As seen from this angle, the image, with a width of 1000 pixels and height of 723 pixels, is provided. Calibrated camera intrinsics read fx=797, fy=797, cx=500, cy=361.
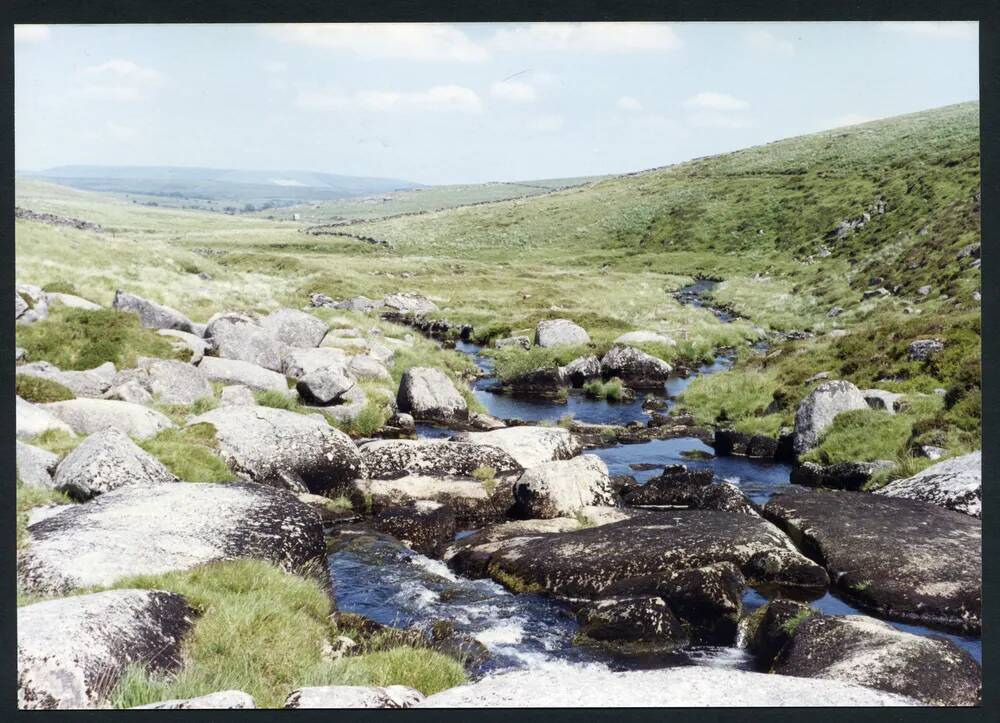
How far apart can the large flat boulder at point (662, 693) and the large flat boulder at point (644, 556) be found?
4.73m

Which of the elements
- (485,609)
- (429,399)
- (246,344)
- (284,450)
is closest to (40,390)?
(284,450)

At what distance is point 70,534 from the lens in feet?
41.6

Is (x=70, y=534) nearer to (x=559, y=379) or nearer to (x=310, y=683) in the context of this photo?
(x=310, y=683)

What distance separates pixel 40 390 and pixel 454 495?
11.1 m

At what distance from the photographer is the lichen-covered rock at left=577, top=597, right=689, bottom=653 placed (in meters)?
12.9

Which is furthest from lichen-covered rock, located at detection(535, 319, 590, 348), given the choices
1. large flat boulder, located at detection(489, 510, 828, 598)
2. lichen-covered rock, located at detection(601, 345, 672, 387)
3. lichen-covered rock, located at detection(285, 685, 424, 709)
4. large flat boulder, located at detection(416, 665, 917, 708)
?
lichen-covered rock, located at detection(285, 685, 424, 709)

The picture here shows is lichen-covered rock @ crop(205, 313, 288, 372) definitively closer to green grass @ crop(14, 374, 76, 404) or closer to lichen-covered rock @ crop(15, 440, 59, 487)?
green grass @ crop(14, 374, 76, 404)

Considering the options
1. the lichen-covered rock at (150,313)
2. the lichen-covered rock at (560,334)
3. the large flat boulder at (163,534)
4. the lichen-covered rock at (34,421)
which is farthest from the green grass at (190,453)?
the lichen-covered rock at (560,334)

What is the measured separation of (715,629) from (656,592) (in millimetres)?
1143

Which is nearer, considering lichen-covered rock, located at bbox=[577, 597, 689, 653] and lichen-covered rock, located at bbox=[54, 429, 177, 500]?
lichen-covered rock, located at bbox=[577, 597, 689, 653]

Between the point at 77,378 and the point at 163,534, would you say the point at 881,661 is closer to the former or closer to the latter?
the point at 163,534

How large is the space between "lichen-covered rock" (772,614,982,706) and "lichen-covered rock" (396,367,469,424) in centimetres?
1891

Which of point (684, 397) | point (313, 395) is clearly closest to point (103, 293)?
point (313, 395)

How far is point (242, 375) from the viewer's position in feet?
91.4
